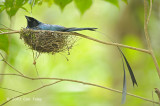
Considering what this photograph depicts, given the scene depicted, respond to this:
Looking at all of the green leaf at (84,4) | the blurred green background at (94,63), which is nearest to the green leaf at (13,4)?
the green leaf at (84,4)

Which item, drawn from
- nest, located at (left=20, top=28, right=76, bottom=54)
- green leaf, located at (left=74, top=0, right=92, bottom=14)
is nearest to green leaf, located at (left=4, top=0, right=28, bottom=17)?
nest, located at (left=20, top=28, right=76, bottom=54)

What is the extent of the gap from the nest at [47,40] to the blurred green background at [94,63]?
15.9 inches

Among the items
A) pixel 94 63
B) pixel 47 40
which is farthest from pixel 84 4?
pixel 94 63

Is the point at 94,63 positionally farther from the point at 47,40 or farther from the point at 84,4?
the point at 84,4

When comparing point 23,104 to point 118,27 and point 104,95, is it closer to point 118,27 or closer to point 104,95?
point 104,95

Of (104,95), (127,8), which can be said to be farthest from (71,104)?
(127,8)

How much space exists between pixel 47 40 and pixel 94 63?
3.96 meters

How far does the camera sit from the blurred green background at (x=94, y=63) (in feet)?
13.4

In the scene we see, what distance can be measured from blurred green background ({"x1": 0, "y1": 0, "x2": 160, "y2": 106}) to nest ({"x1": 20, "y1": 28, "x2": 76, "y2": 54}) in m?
0.40

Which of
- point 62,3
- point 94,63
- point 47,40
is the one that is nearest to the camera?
point 62,3

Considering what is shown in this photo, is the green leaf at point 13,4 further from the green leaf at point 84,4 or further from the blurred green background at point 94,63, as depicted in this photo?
the blurred green background at point 94,63

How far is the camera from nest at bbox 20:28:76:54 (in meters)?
2.22

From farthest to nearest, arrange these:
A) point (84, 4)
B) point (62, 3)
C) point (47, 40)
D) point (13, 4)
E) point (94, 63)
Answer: point (94, 63) < point (47, 40) < point (84, 4) < point (62, 3) < point (13, 4)

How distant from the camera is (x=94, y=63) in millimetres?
6145
